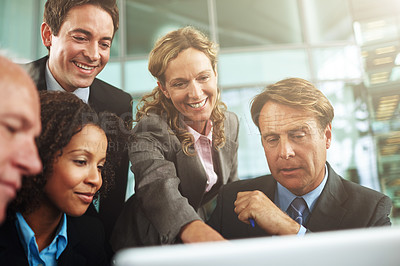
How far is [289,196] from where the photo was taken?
5.85 feet

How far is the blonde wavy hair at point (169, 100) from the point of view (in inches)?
71.6

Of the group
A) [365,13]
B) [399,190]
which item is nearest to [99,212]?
Answer: [399,190]

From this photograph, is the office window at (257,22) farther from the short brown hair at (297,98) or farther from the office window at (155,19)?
the short brown hair at (297,98)

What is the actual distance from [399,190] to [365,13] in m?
1.18

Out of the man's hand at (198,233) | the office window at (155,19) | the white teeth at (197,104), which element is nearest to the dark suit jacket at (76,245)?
the man's hand at (198,233)

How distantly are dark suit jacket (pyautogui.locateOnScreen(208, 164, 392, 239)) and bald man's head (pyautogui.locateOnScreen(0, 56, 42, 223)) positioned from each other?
3.11 feet

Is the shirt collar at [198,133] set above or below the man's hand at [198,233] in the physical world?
above

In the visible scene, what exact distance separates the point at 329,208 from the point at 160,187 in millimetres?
911

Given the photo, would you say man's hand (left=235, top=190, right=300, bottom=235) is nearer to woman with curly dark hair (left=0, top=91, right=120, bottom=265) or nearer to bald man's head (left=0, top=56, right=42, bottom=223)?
woman with curly dark hair (left=0, top=91, right=120, bottom=265)

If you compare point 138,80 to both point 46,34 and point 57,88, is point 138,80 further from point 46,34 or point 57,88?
point 46,34

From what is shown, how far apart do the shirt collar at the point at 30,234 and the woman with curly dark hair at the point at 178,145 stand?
29 centimetres

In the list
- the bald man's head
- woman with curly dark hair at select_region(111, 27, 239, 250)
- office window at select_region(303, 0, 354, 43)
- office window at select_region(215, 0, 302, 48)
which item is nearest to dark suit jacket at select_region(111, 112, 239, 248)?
woman with curly dark hair at select_region(111, 27, 239, 250)

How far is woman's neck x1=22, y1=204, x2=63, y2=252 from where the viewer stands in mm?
1438

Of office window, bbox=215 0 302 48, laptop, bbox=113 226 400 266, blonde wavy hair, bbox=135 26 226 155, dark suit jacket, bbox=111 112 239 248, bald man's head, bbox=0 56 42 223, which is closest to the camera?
laptop, bbox=113 226 400 266
